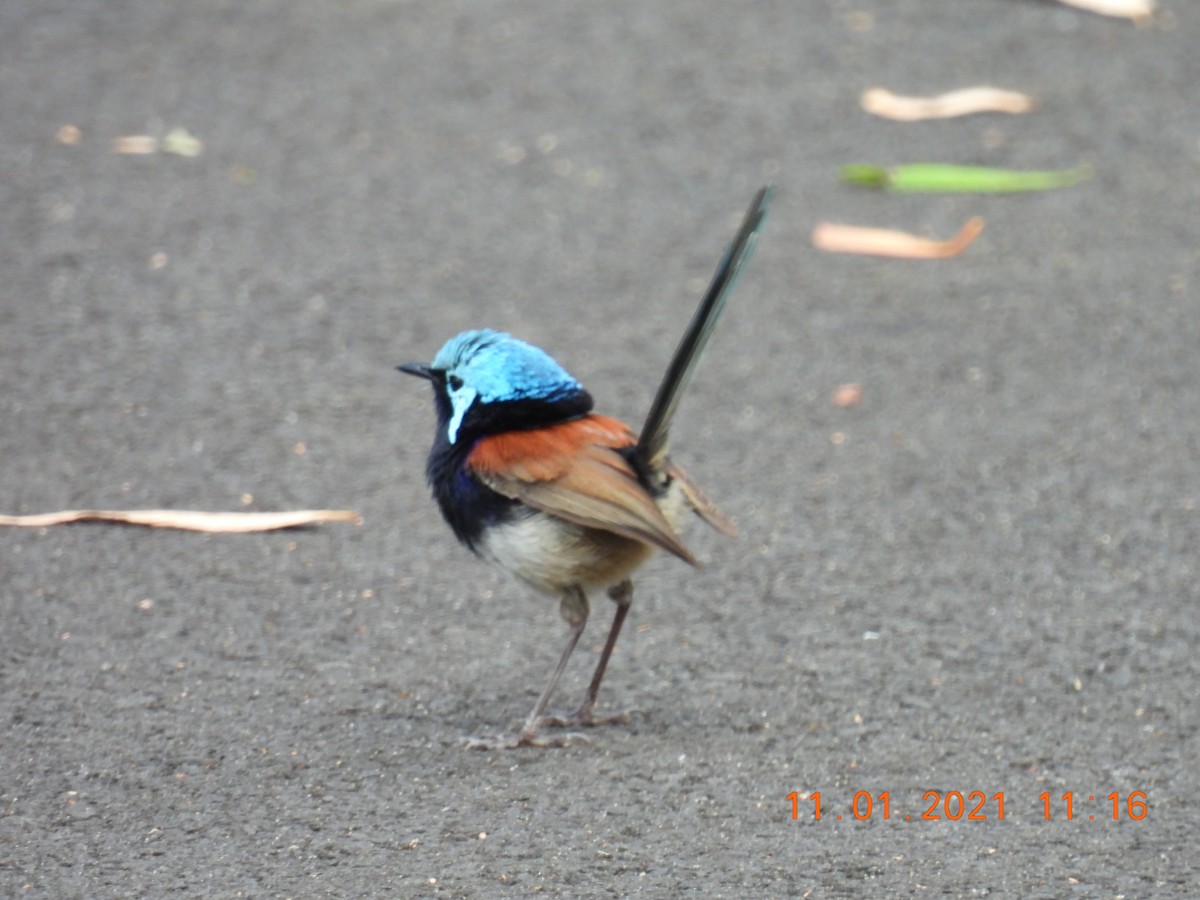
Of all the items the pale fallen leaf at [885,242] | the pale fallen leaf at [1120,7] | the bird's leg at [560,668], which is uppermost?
the pale fallen leaf at [1120,7]

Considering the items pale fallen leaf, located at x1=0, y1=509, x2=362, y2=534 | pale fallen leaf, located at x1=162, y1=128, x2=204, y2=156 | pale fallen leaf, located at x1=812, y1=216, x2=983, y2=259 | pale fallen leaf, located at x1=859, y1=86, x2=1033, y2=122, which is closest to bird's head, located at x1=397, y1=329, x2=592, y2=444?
pale fallen leaf, located at x1=0, y1=509, x2=362, y2=534

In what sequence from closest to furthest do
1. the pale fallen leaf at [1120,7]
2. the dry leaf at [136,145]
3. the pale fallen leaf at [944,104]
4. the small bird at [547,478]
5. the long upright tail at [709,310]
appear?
the long upright tail at [709,310]
the small bird at [547,478]
the dry leaf at [136,145]
the pale fallen leaf at [944,104]
the pale fallen leaf at [1120,7]

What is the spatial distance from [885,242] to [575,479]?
3689 millimetres

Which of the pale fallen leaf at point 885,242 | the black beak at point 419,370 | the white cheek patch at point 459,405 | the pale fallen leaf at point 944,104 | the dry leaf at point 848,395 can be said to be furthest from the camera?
the pale fallen leaf at point 944,104

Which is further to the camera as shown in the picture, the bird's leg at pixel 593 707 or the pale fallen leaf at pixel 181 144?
the pale fallen leaf at pixel 181 144

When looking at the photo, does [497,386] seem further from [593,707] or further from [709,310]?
[593,707]

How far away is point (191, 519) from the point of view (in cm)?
518

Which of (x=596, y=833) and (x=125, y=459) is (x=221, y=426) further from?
(x=596, y=833)

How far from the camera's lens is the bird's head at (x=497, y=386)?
4.17 meters

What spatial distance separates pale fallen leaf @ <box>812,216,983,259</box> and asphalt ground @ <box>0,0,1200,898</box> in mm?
107

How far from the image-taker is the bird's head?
4168mm
